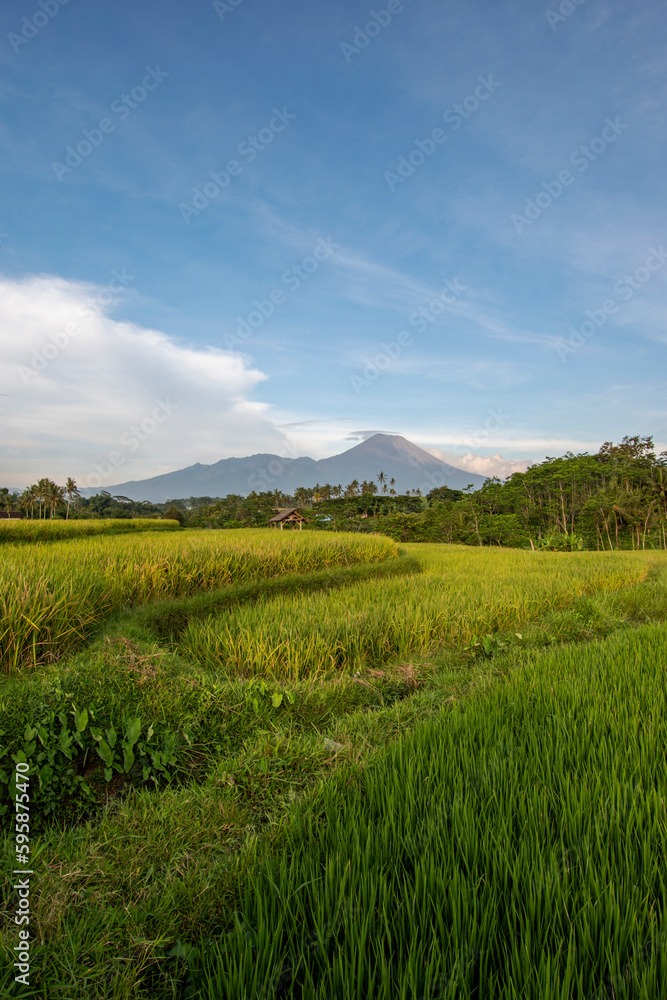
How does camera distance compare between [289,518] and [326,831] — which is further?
[289,518]

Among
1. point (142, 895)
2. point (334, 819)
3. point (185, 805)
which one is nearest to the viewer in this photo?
point (142, 895)

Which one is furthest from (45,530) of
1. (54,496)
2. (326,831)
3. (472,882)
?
(54,496)

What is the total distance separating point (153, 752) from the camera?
8.57 feet

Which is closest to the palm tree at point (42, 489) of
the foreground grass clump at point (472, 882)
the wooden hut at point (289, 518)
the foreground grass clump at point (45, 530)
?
the wooden hut at point (289, 518)

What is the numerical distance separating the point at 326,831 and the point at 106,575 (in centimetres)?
500

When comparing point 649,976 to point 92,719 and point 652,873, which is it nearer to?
point 652,873

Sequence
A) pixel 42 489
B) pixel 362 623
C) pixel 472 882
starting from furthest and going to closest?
pixel 42 489, pixel 362 623, pixel 472 882

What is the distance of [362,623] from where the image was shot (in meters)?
4.93

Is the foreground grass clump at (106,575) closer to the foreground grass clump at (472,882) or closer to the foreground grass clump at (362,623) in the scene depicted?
the foreground grass clump at (362,623)

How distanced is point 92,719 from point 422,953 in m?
2.36

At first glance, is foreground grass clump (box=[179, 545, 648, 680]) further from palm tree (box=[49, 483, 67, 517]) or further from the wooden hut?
palm tree (box=[49, 483, 67, 517])

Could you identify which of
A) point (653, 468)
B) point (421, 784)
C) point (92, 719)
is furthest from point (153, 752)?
point (653, 468)

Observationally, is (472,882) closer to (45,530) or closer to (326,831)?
(326,831)

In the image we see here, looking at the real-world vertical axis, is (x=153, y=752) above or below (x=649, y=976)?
below
